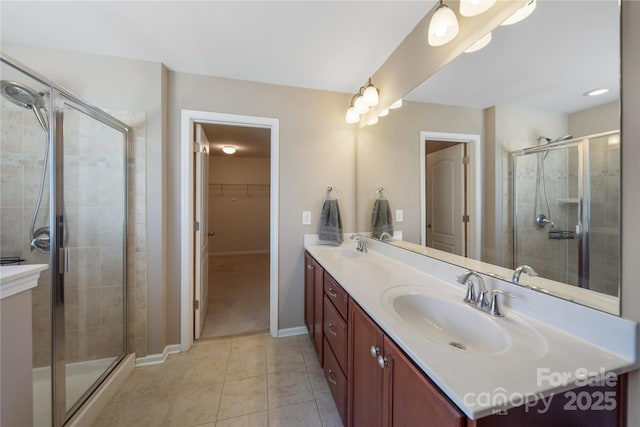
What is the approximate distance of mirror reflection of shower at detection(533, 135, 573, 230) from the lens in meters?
0.86

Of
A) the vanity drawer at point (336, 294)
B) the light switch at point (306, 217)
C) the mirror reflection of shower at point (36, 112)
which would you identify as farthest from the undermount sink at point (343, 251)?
the mirror reflection of shower at point (36, 112)

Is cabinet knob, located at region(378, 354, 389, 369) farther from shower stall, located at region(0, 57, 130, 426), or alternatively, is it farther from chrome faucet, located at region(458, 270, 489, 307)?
shower stall, located at region(0, 57, 130, 426)

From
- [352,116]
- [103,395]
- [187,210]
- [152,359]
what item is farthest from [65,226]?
[352,116]

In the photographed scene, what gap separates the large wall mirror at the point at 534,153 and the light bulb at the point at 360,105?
53 centimetres

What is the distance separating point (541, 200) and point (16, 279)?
200 cm

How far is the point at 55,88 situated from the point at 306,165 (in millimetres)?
1608

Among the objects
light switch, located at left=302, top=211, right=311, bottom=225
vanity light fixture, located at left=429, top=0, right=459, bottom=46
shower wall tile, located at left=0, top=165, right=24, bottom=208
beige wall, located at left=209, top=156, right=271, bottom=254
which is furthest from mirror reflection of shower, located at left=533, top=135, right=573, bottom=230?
beige wall, located at left=209, top=156, right=271, bottom=254

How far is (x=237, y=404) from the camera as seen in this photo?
1.40 metres

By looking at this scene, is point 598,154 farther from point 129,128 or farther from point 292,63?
point 129,128

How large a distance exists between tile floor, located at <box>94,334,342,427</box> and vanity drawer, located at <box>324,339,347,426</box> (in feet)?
0.53

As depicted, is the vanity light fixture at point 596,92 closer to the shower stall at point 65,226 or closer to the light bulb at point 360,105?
the light bulb at point 360,105

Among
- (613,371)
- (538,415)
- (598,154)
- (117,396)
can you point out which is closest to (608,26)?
(598,154)

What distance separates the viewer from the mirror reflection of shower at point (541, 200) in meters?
0.86

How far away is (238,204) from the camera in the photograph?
5500mm
